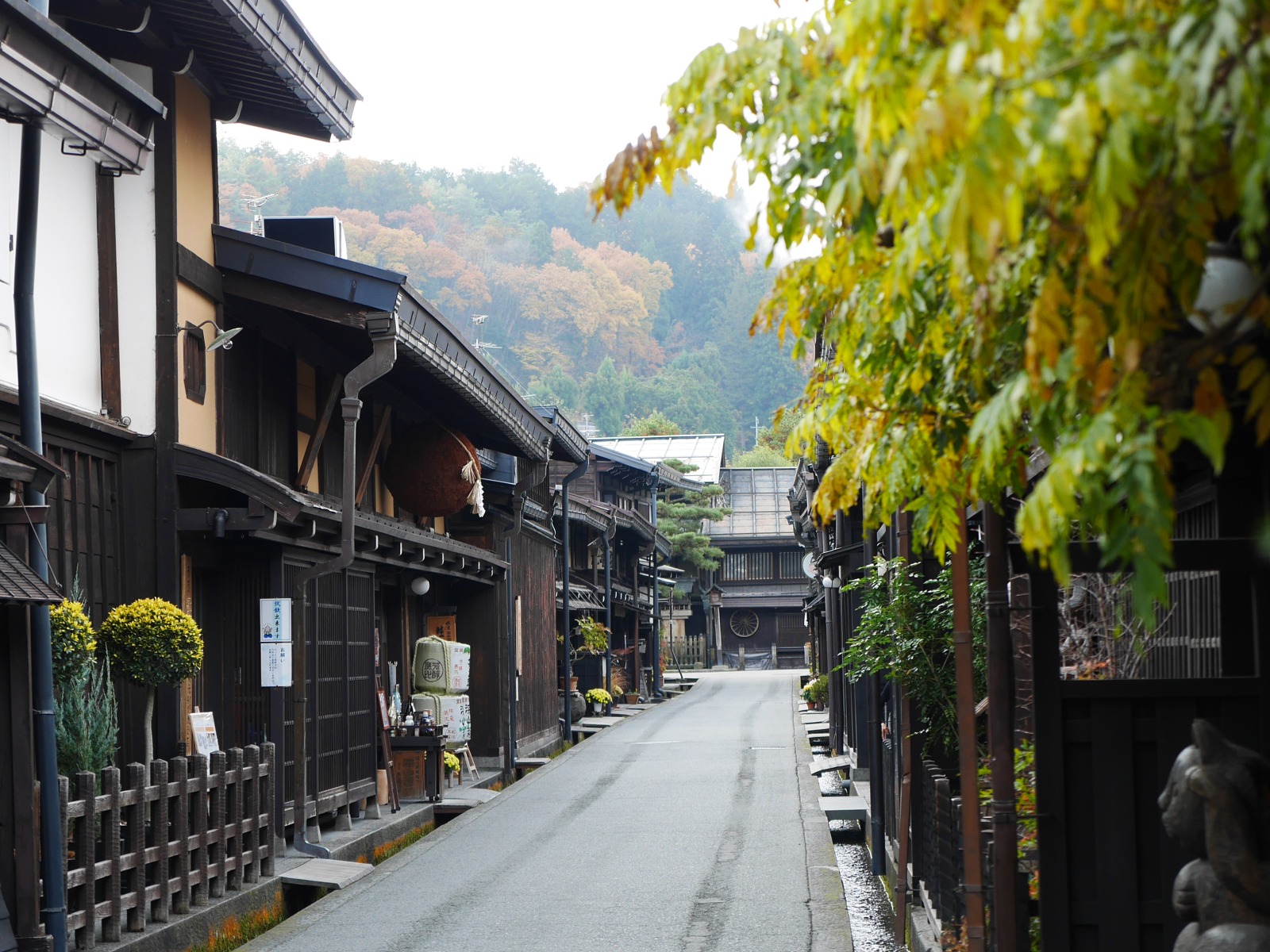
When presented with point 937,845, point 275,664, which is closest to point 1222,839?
point 937,845

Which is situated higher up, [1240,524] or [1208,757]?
[1240,524]

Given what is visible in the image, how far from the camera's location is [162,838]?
881cm

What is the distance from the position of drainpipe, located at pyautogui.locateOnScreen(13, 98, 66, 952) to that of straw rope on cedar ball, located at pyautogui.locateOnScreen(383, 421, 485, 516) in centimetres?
892

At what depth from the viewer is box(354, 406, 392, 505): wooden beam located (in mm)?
15398

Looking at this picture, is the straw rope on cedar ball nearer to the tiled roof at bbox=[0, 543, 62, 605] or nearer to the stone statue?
the tiled roof at bbox=[0, 543, 62, 605]

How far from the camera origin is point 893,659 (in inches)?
344

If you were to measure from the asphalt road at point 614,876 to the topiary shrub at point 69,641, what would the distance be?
2455 millimetres

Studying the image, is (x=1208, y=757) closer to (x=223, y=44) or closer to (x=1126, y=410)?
(x=1126, y=410)

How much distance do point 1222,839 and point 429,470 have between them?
13.9 meters

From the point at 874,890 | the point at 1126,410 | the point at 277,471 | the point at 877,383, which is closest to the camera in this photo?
the point at 1126,410

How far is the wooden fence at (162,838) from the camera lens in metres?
7.84

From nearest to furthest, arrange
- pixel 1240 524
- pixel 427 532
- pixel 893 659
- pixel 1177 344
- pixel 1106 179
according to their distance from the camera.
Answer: pixel 1106 179 < pixel 1177 344 < pixel 1240 524 < pixel 893 659 < pixel 427 532

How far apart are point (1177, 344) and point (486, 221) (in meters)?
120

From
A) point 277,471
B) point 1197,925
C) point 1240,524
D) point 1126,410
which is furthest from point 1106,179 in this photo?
point 277,471
